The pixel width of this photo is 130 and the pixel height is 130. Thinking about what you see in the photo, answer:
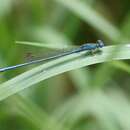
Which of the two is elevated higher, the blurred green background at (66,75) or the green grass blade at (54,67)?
the blurred green background at (66,75)

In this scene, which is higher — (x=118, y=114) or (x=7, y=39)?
(x=7, y=39)

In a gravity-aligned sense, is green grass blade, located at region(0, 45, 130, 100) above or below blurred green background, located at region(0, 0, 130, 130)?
below

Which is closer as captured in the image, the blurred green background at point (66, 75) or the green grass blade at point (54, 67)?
the green grass blade at point (54, 67)

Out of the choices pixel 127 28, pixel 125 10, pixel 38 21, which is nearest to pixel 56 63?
pixel 127 28

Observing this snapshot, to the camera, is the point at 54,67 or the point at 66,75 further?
the point at 66,75

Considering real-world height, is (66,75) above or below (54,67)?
above

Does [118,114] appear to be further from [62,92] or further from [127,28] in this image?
[62,92]

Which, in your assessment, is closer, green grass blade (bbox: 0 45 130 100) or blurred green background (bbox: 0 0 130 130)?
green grass blade (bbox: 0 45 130 100)

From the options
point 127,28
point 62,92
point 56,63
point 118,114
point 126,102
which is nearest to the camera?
point 56,63
